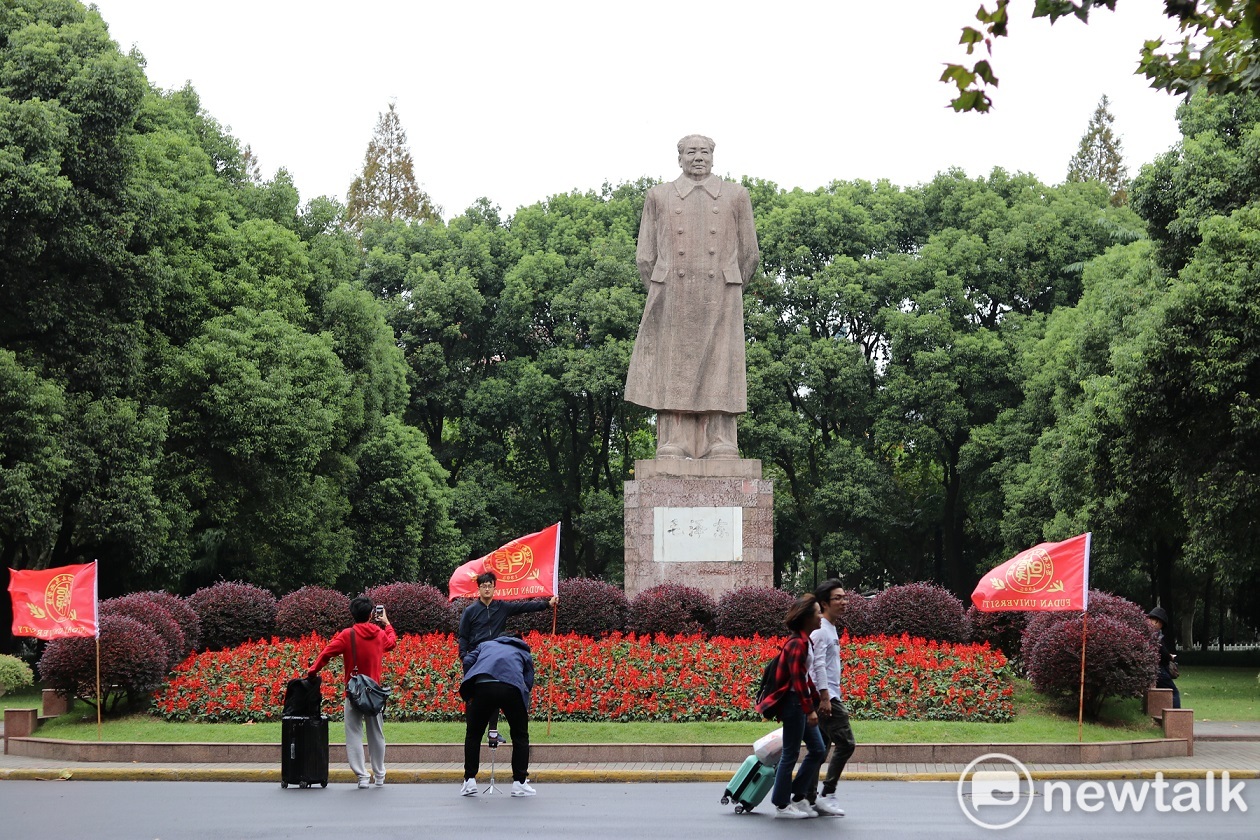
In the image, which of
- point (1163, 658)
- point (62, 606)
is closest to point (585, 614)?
point (62, 606)

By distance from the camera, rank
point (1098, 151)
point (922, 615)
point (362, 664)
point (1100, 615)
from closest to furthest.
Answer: point (362, 664)
point (1100, 615)
point (922, 615)
point (1098, 151)

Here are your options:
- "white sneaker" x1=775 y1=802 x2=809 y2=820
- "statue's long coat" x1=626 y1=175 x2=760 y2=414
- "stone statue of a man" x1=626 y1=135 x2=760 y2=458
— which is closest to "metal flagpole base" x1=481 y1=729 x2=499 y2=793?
"white sneaker" x1=775 y1=802 x2=809 y2=820

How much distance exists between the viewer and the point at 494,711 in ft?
41.9

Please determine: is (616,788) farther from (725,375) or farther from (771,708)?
(725,375)

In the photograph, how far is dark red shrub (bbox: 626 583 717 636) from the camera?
2042 centimetres

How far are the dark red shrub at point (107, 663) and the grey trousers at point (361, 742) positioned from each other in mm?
5113

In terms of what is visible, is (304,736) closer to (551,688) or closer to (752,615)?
(551,688)

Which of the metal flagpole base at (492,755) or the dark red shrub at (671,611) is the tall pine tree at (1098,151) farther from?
the metal flagpole base at (492,755)

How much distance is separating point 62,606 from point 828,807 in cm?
929

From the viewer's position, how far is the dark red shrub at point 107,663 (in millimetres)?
17781

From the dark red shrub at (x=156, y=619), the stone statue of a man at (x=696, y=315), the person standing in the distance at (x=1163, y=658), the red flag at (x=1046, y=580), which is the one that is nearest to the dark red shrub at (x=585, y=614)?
the stone statue of a man at (x=696, y=315)

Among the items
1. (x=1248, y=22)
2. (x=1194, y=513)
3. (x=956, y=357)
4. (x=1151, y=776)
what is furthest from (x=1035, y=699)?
(x=956, y=357)

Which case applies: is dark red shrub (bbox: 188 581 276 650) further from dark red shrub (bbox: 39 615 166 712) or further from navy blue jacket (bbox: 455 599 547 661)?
Result: navy blue jacket (bbox: 455 599 547 661)

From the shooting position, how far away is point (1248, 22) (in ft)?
21.2
